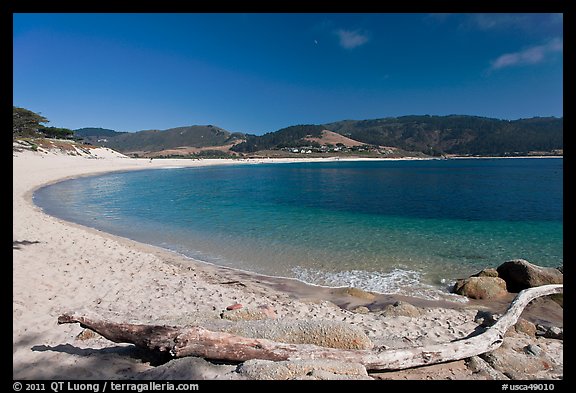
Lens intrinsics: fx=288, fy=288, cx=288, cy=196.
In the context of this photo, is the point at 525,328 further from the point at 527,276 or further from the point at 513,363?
the point at 527,276

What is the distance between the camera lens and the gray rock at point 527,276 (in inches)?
360

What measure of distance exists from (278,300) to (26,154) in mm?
69637

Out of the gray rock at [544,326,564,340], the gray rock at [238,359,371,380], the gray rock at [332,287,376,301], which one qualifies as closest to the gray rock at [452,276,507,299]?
the gray rock at [544,326,564,340]

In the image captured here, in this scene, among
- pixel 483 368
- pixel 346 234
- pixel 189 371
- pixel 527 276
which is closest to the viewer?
pixel 189 371

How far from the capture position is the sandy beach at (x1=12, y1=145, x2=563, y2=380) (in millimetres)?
4309

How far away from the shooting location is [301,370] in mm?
3670

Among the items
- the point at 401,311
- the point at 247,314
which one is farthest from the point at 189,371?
the point at 401,311

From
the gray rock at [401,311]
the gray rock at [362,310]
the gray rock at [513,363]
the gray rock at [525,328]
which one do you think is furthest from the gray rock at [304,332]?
the gray rock at [525,328]

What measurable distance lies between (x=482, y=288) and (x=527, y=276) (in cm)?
174

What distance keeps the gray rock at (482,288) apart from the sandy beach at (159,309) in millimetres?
430

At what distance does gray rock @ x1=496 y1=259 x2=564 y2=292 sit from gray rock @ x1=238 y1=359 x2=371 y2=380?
8.53 m
